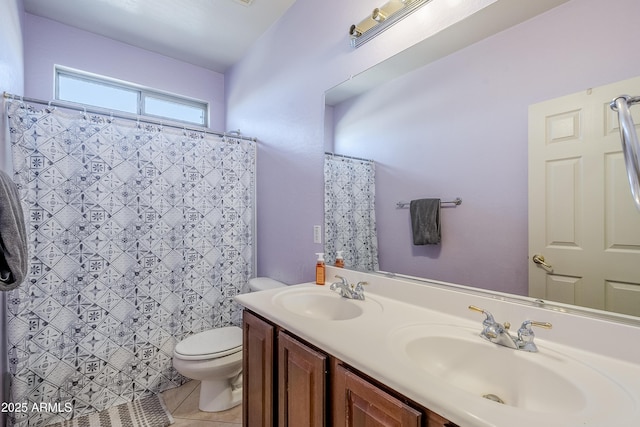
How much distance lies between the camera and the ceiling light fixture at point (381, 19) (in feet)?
4.03

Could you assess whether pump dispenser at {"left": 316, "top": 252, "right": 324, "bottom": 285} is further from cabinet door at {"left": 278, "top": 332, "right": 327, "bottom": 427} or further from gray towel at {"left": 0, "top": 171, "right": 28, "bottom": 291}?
gray towel at {"left": 0, "top": 171, "right": 28, "bottom": 291}

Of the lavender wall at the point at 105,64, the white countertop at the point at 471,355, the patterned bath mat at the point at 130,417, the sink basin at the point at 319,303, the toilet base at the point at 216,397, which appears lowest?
the patterned bath mat at the point at 130,417

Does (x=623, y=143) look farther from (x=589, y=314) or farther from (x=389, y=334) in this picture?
(x=389, y=334)

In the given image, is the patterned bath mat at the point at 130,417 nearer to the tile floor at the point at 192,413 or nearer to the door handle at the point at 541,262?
the tile floor at the point at 192,413

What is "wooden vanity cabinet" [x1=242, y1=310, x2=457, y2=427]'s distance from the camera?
0.69 metres

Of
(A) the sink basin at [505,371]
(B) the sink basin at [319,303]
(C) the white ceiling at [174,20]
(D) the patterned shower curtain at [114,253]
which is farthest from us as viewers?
(C) the white ceiling at [174,20]

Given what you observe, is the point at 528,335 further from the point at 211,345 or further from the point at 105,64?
the point at 105,64

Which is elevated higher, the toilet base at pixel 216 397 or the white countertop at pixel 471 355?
the white countertop at pixel 471 355

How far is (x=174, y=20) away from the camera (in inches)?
83.8

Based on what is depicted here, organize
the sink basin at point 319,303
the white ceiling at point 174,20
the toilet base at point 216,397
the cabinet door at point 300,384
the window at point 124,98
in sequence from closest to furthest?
the cabinet door at point 300,384
the sink basin at point 319,303
the toilet base at point 216,397
the white ceiling at point 174,20
the window at point 124,98

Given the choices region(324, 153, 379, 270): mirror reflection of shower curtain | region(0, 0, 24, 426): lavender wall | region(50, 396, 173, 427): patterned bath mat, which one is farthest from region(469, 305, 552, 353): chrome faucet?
region(0, 0, 24, 426): lavender wall

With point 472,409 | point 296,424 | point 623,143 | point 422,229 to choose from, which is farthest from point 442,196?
point 296,424

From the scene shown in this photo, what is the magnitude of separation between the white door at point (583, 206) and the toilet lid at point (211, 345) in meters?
1.58

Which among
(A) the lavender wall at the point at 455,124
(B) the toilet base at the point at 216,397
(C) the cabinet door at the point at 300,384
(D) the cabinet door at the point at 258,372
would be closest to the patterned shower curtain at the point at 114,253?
(B) the toilet base at the point at 216,397
